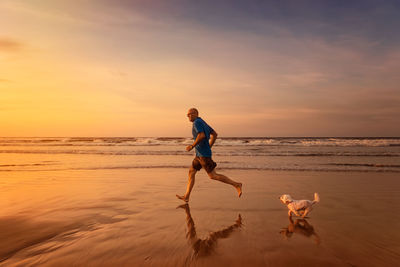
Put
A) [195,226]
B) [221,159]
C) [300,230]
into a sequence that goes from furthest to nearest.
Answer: [221,159] → [195,226] → [300,230]

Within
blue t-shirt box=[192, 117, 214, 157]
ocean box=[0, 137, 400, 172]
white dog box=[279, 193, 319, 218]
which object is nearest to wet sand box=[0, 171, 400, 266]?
white dog box=[279, 193, 319, 218]

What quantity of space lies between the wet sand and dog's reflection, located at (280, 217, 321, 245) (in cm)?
2

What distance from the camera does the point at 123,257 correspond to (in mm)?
3252

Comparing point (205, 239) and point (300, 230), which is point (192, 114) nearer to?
point (205, 239)

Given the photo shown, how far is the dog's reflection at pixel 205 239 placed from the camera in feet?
11.3

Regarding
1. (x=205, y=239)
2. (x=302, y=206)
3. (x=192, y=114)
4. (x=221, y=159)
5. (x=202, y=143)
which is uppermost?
(x=192, y=114)

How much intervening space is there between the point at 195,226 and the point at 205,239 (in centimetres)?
63

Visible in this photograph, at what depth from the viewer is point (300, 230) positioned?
4.29m

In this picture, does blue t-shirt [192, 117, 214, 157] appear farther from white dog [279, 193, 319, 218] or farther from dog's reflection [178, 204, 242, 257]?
white dog [279, 193, 319, 218]

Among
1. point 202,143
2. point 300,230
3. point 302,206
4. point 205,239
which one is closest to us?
point 205,239

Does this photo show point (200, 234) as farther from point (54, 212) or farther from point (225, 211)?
point (54, 212)

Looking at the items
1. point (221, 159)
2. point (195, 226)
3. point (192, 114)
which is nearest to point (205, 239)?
point (195, 226)

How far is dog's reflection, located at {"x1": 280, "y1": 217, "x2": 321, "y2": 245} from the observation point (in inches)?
159

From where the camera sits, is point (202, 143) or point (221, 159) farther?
point (221, 159)
